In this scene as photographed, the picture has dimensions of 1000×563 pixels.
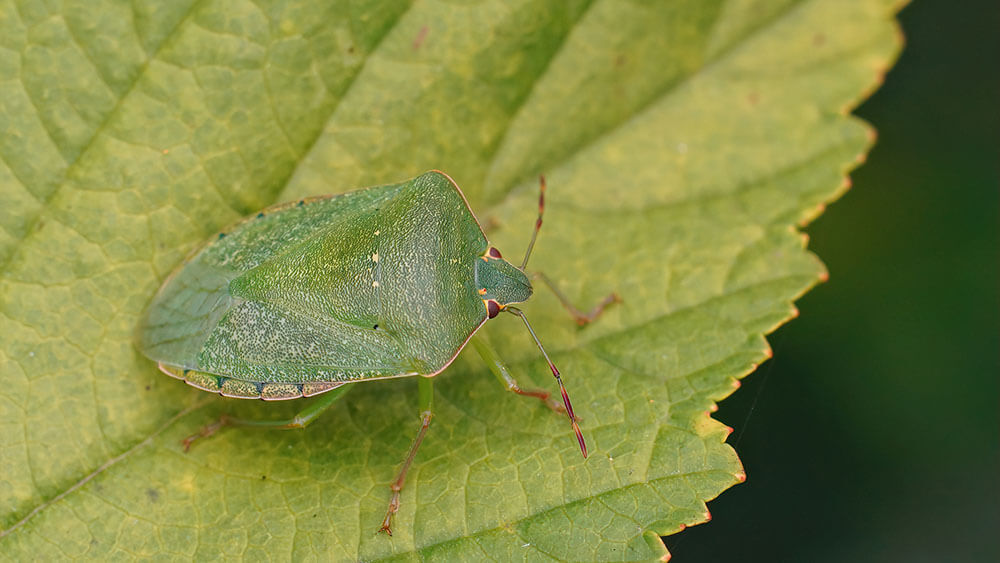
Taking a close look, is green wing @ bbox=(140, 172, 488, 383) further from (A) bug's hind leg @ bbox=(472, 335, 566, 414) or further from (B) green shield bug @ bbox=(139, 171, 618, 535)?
(A) bug's hind leg @ bbox=(472, 335, 566, 414)

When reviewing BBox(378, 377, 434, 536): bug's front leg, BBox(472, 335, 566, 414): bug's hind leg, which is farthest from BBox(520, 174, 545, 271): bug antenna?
BBox(378, 377, 434, 536): bug's front leg

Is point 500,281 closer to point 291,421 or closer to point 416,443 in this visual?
point 416,443

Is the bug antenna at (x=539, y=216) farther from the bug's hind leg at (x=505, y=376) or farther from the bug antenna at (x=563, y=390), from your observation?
the bug's hind leg at (x=505, y=376)

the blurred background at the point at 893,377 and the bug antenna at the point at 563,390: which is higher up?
the bug antenna at the point at 563,390

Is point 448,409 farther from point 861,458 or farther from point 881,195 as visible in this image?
point 881,195

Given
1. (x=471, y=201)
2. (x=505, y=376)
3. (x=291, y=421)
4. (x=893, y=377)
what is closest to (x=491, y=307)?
(x=505, y=376)

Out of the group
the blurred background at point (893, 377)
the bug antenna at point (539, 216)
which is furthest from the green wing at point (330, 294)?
the blurred background at point (893, 377)

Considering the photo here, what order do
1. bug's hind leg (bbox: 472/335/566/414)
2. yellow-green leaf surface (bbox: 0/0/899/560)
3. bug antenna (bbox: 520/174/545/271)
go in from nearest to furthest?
yellow-green leaf surface (bbox: 0/0/899/560) → bug's hind leg (bbox: 472/335/566/414) → bug antenna (bbox: 520/174/545/271)
